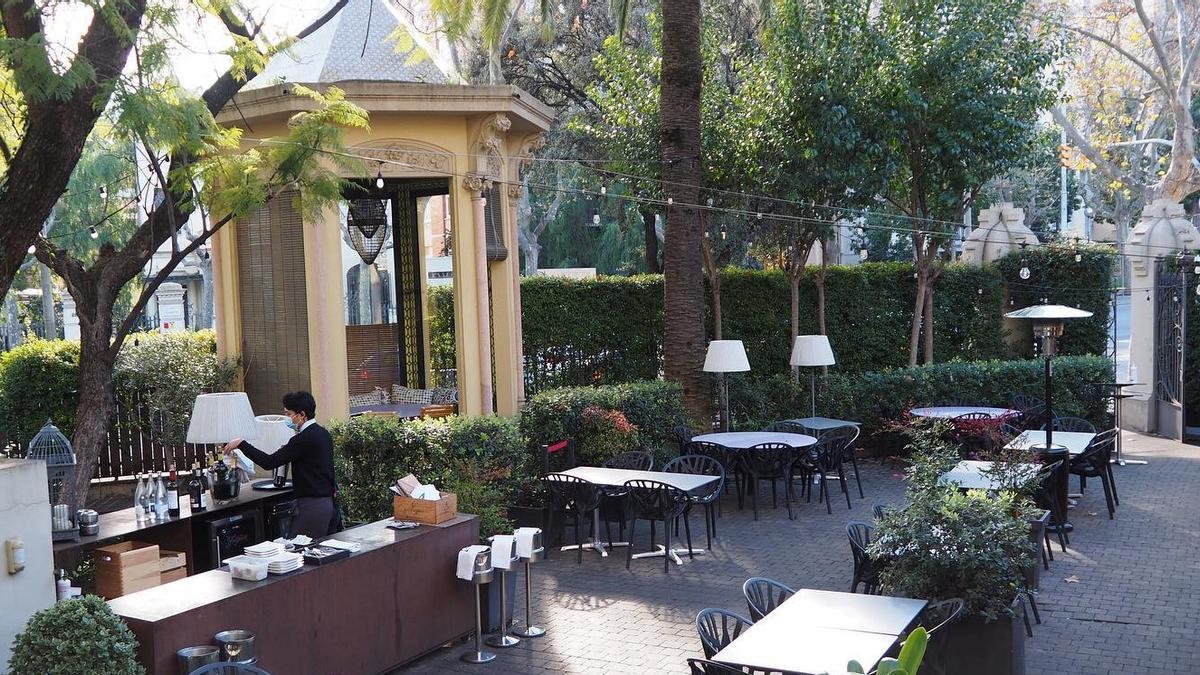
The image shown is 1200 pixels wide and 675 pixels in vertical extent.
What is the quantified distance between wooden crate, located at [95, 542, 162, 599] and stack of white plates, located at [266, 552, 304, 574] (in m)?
1.27

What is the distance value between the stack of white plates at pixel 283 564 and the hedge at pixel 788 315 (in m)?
11.0

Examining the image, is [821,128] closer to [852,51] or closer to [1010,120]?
[852,51]

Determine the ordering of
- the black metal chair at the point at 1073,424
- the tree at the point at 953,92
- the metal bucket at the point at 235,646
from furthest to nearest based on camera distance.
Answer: the tree at the point at 953,92, the black metal chair at the point at 1073,424, the metal bucket at the point at 235,646

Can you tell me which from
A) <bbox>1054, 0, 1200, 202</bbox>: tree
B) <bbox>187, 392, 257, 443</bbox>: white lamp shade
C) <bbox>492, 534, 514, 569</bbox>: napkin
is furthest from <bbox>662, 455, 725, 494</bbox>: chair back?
<bbox>1054, 0, 1200, 202</bbox>: tree

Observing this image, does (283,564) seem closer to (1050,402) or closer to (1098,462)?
(1050,402)

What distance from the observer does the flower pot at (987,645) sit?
6.46 metres

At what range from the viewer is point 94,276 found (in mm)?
9789

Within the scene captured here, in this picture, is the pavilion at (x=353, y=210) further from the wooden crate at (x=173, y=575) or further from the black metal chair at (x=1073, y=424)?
Result: the black metal chair at (x=1073, y=424)

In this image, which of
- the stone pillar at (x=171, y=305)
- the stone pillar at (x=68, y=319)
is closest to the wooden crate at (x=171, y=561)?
the stone pillar at (x=171, y=305)

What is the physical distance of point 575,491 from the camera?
1039 centimetres

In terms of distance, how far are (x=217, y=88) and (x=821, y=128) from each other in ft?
31.1

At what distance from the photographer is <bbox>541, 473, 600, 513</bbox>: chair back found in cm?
1031

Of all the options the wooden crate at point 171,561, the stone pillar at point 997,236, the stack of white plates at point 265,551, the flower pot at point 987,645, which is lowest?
the flower pot at point 987,645

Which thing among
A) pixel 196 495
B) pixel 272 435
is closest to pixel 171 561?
pixel 196 495
